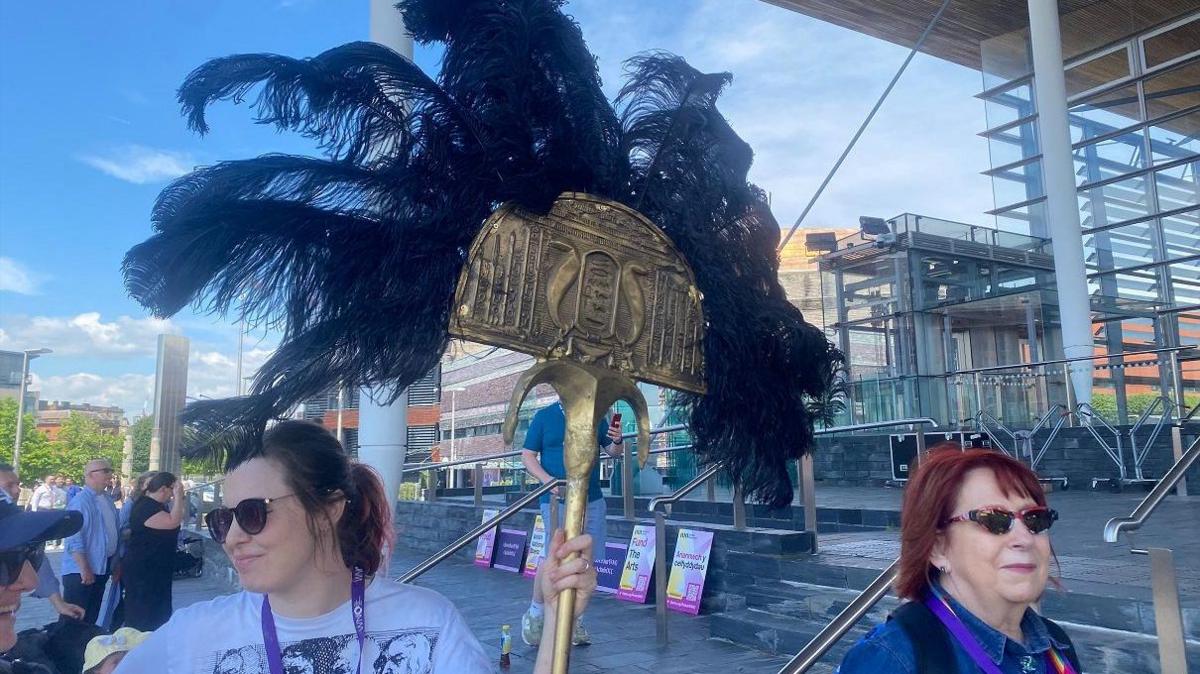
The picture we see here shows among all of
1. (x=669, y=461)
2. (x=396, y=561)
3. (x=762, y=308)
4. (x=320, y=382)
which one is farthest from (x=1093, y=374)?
(x=320, y=382)

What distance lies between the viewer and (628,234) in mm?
1776

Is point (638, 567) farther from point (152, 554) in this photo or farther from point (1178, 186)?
point (1178, 186)

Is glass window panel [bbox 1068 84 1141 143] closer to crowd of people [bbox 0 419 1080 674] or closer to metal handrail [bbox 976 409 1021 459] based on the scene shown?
metal handrail [bbox 976 409 1021 459]

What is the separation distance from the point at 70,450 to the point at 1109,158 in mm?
60309

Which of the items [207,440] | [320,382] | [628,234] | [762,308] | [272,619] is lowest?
[272,619]

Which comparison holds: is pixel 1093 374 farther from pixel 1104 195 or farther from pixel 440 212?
pixel 440 212

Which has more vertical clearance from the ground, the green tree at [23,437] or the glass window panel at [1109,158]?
the glass window panel at [1109,158]

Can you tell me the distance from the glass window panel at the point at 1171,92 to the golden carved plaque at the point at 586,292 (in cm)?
2034

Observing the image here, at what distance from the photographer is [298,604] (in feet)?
5.98

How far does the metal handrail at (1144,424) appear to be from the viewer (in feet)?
35.4

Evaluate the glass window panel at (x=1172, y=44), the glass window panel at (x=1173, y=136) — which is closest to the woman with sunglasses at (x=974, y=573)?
the glass window panel at (x=1173, y=136)

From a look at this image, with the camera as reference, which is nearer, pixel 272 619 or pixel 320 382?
pixel 320 382

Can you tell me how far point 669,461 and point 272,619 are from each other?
8533 mm

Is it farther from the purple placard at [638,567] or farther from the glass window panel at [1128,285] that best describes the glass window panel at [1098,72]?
the purple placard at [638,567]
